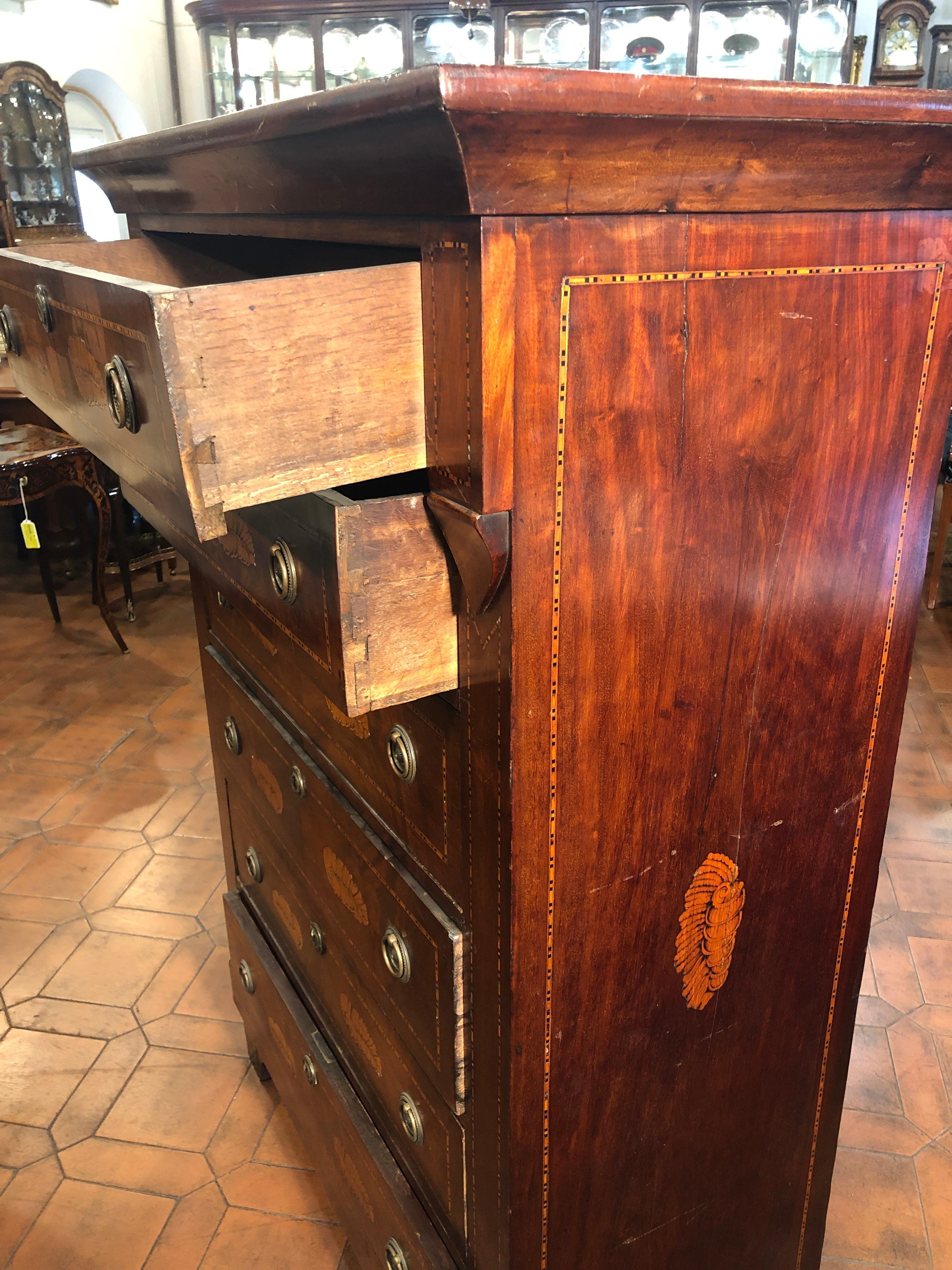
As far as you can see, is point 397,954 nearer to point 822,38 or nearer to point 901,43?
point 822,38

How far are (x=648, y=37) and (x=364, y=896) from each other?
6742 millimetres

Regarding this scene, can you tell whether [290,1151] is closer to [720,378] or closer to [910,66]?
[720,378]

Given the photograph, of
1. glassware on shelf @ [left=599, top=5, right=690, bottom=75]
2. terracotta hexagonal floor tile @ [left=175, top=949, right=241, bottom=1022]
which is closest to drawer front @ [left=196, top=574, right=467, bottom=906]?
terracotta hexagonal floor tile @ [left=175, top=949, right=241, bottom=1022]

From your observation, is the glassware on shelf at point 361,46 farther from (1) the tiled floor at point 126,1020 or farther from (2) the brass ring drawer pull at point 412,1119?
(2) the brass ring drawer pull at point 412,1119

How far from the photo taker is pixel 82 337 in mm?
960

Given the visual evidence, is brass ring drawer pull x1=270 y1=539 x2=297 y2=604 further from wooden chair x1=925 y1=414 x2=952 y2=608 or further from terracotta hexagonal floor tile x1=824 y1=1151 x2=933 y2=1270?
wooden chair x1=925 y1=414 x2=952 y2=608

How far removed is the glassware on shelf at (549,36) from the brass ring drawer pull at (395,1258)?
22.2 ft

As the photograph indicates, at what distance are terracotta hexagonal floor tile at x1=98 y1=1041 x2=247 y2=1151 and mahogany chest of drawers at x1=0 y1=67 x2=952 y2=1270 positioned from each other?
29.8 inches

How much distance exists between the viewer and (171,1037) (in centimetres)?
231

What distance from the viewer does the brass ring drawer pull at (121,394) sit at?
82 cm

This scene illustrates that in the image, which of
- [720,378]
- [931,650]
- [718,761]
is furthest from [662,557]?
[931,650]

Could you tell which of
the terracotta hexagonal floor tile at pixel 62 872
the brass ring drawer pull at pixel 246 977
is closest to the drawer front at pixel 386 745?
the brass ring drawer pull at pixel 246 977

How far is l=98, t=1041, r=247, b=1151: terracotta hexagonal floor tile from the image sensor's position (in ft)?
6.73

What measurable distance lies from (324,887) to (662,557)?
0.81m
